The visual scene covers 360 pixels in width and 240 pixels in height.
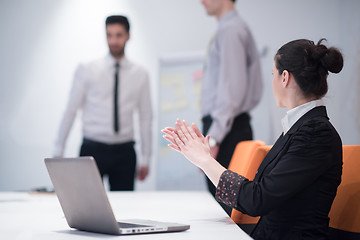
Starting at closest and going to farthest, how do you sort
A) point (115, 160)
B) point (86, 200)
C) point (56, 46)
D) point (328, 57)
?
point (86, 200) < point (328, 57) < point (115, 160) < point (56, 46)

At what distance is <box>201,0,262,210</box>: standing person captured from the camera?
2998mm

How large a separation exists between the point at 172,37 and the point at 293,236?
3609mm

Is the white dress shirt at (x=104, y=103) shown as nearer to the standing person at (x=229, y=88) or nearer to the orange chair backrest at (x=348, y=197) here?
the standing person at (x=229, y=88)

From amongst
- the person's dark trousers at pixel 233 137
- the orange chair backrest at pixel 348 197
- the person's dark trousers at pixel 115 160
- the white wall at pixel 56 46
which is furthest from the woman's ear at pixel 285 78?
the white wall at pixel 56 46

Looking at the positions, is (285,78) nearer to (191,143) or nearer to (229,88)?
(191,143)

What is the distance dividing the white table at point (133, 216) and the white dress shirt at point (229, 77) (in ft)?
2.09

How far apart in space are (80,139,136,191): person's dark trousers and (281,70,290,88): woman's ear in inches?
96.3

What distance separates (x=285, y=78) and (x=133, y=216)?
2.35 feet

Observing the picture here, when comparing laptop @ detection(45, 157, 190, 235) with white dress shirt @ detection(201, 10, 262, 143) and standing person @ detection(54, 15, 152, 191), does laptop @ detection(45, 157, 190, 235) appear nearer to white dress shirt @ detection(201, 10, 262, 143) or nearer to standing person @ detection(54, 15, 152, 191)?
white dress shirt @ detection(201, 10, 262, 143)

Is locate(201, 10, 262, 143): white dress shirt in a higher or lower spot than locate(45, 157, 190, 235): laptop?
higher

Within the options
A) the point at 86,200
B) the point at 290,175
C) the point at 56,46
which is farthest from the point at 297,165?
the point at 56,46

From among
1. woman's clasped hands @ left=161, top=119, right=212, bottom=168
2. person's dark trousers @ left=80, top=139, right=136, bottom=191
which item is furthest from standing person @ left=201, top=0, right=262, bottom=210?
woman's clasped hands @ left=161, top=119, right=212, bottom=168

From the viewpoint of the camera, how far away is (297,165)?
138 cm

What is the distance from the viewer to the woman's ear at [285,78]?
5.11ft
